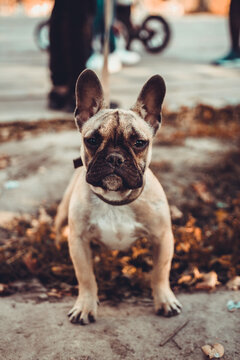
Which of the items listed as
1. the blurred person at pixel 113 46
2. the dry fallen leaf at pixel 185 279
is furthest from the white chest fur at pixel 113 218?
the blurred person at pixel 113 46

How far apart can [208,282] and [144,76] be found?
5.52m

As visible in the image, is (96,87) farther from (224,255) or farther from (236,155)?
(236,155)

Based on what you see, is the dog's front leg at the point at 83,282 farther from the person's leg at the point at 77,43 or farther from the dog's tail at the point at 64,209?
the person's leg at the point at 77,43

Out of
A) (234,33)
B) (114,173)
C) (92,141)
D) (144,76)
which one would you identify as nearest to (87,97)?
(92,141)


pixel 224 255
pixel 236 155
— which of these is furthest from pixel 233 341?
pixel 236 155

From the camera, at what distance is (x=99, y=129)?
6.38ft

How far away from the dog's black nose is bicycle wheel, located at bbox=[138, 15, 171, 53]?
8.57 m

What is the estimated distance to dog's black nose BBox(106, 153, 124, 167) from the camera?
186 cm

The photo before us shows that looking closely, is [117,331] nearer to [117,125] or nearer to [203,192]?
[117,125]

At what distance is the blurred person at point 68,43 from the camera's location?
15.5 feet

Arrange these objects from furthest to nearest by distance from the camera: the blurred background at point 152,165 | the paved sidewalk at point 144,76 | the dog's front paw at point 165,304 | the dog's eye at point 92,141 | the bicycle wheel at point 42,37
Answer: the bicycle wheel at point 42,37, the paved sidewalk at point 144,76, the blurred background at point 152,165, the dog's front paw at point 165,304, the dog's eye at point 92,141

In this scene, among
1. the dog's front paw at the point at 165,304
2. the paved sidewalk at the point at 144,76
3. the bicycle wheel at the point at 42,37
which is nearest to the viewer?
the dog's front paw at the point at 165,304

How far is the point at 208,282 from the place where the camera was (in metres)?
2.50

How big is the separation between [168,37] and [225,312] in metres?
8.78
